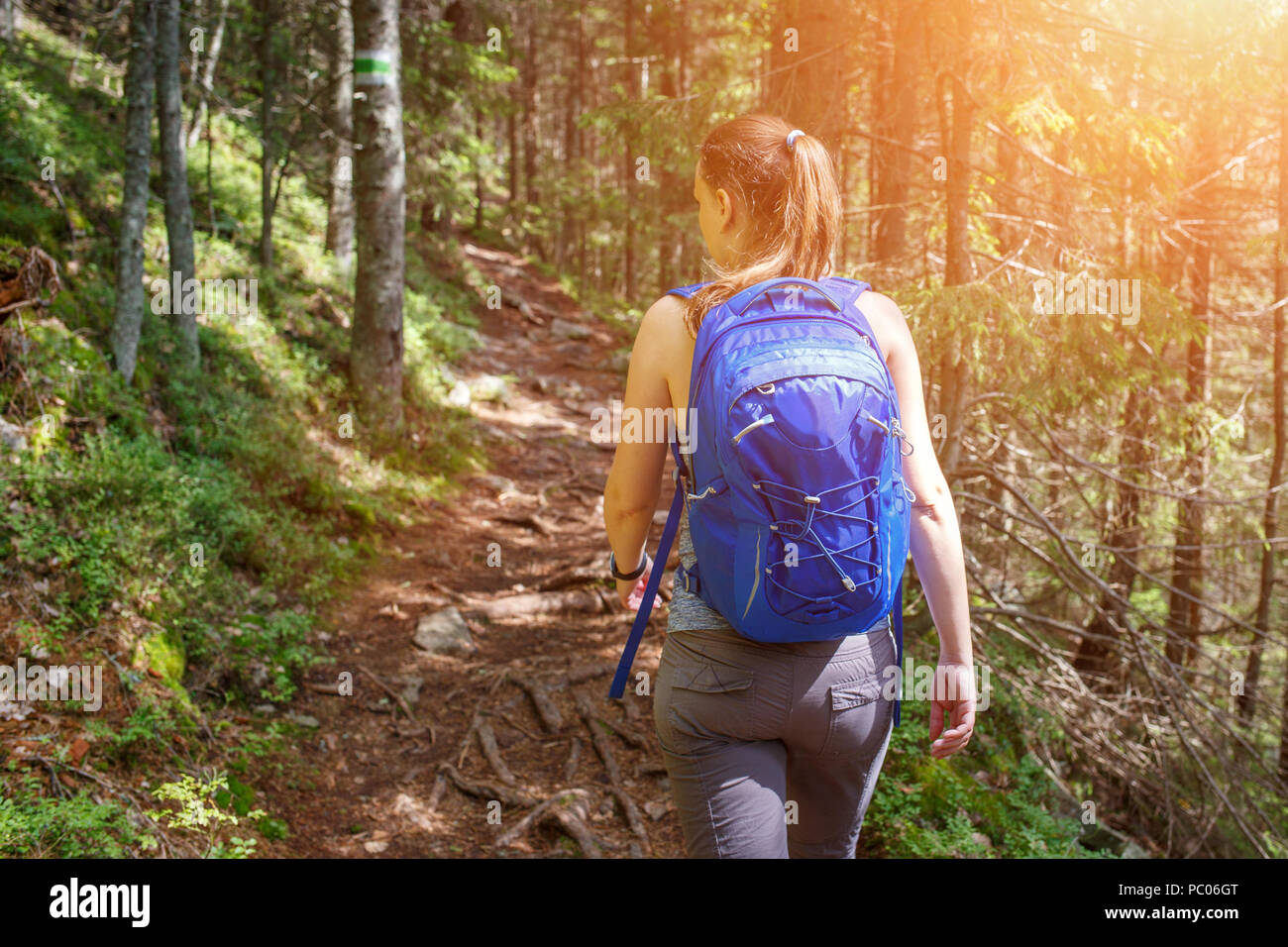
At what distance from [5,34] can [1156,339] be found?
16.0 meters

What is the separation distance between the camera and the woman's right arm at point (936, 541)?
2.01 metres

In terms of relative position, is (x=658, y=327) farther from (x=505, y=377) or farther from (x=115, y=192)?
(x=505, y=377)

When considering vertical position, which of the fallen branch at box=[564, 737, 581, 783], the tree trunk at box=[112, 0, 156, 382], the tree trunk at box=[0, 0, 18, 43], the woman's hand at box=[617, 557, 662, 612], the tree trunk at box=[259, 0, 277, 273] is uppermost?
the tree trunk at box=[0, 0, 18, 43]

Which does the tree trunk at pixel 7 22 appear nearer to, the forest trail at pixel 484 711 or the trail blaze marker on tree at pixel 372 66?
the trail blaze marker on tree at pixel 372 66

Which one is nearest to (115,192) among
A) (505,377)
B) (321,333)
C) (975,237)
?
(321,333)

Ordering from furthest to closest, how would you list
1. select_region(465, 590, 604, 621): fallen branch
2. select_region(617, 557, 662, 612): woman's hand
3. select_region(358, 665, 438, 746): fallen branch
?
select_region(465, 590, 604, 621): fallen branch < select_region(358, 665, 438, 746): fallen branch < select_region(617, 557, 662, 612): woman's hand

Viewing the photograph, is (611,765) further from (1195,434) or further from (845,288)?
(1195,434)

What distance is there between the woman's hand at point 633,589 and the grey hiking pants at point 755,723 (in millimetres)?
355

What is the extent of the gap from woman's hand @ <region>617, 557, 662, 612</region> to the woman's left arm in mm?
194

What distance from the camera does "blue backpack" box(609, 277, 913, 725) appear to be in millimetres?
1751

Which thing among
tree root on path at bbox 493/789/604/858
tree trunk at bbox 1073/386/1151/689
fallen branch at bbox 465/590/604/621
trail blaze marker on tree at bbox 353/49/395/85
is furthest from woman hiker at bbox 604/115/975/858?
trail blaze marker on tree at bbox 353/49/395/85

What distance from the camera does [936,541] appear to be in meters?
2.02

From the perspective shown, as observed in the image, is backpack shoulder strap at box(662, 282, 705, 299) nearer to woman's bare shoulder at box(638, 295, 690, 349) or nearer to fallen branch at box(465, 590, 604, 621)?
woman's bare shoulder at box(638, 295, 690, 349)
